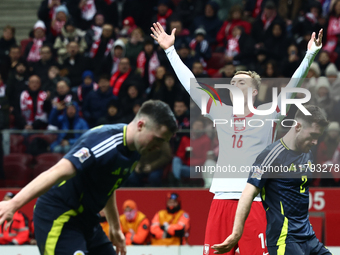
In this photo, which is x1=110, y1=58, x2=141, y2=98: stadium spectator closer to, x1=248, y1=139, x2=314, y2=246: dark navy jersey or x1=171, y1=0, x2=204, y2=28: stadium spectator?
x1=171, y1=0, x2=204, y2=28: stadium spectator

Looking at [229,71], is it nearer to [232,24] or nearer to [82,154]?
[232,24]

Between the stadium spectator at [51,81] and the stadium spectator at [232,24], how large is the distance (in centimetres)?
416

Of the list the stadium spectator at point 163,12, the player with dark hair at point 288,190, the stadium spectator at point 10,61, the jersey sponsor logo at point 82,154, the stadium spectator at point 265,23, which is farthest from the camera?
the stadium spectator at point 163,12

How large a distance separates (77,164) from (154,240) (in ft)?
19.5

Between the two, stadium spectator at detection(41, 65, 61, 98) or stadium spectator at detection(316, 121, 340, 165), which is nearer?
stadium spectator at detection(316, 121, 340, 165)

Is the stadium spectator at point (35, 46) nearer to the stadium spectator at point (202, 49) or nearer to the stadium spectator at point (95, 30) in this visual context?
the stadium spectator at point (95, 30)

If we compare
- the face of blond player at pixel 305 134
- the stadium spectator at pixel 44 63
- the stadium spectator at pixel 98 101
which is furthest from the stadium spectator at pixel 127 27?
the face of blond player at pixel 305 134

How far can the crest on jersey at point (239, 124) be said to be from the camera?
17.1ft

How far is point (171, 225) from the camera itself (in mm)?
9492

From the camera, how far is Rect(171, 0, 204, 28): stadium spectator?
46.2 ft

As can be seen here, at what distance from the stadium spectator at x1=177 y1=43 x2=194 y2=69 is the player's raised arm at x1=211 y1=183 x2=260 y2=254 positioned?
319 inches

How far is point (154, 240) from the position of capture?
9.56m

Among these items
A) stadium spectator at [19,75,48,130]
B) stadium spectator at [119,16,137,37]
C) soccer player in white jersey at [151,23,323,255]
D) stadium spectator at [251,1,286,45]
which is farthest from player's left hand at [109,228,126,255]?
stadium spectator at [119,16,137,37]

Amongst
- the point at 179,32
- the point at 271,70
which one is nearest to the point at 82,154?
the point at 271,70
